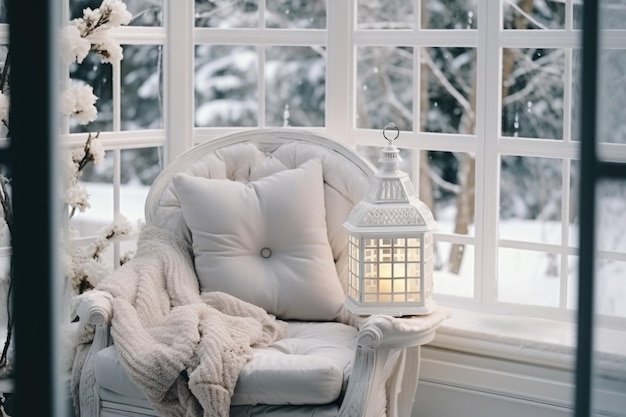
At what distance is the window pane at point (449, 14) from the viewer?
4.03 metres

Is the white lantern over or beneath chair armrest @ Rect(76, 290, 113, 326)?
over

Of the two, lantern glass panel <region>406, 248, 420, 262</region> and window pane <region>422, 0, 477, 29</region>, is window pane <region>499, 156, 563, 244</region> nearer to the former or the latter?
window pane <region>422, 0, 477, 29</region>

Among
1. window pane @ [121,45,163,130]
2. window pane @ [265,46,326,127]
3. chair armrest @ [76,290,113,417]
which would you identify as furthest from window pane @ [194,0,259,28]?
chair armrest @ [76,290,113,417]

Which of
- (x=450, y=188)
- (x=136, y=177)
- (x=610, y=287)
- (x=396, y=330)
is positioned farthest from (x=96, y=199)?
(x=610, y=287)

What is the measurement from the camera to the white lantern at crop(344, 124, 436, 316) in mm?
3389

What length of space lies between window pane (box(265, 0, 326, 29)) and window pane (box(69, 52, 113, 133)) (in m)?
0.75

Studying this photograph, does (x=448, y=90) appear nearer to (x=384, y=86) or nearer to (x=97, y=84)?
(x=384, y=86)

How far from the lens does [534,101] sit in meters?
3.97

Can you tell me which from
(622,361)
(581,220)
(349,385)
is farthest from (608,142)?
(349,385)

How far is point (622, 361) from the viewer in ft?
3.29

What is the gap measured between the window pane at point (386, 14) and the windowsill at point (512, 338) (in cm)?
125

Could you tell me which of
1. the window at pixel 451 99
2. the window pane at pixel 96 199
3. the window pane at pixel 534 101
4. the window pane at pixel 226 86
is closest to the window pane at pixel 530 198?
the window at pixel 451 99

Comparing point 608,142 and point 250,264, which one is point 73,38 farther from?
point 608,142

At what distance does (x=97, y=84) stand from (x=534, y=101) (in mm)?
1748
